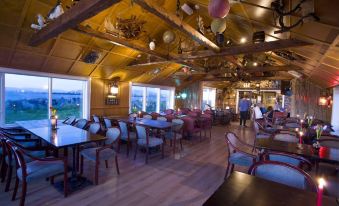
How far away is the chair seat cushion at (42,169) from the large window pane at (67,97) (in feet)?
11.5

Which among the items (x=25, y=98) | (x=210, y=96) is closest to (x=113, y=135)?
(x=25, y=98)

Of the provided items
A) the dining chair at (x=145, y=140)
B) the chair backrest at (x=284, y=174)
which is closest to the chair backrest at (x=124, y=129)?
the dining chair at (x=145, y=140)

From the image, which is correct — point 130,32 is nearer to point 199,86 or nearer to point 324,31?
point 324,31

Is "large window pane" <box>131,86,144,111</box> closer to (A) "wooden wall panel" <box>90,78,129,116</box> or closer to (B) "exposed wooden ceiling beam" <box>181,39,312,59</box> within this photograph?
(A) "wooden wall panel" <box>90,78,129,116</box>

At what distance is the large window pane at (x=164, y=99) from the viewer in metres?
9.85

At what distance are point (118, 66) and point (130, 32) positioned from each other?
8.05ft

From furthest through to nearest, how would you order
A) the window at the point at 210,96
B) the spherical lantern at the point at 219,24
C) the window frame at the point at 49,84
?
the window at the point at 210,96 < the window frame at the point at 49,84 < the spherical lantern at the point at 219,24

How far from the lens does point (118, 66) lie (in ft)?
20.5

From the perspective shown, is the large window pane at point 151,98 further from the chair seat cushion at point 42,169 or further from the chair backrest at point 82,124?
the chair seat cushion at point 42,169

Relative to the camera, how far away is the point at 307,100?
7812 millimetres

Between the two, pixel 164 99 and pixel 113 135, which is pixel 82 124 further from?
pixel 164 99

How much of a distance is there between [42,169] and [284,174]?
3.02m

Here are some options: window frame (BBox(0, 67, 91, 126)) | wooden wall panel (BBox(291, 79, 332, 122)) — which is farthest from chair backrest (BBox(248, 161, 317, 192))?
wooden wall panel (BBox(291, 79, 332, 122))

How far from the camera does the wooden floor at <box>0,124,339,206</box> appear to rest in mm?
2623
